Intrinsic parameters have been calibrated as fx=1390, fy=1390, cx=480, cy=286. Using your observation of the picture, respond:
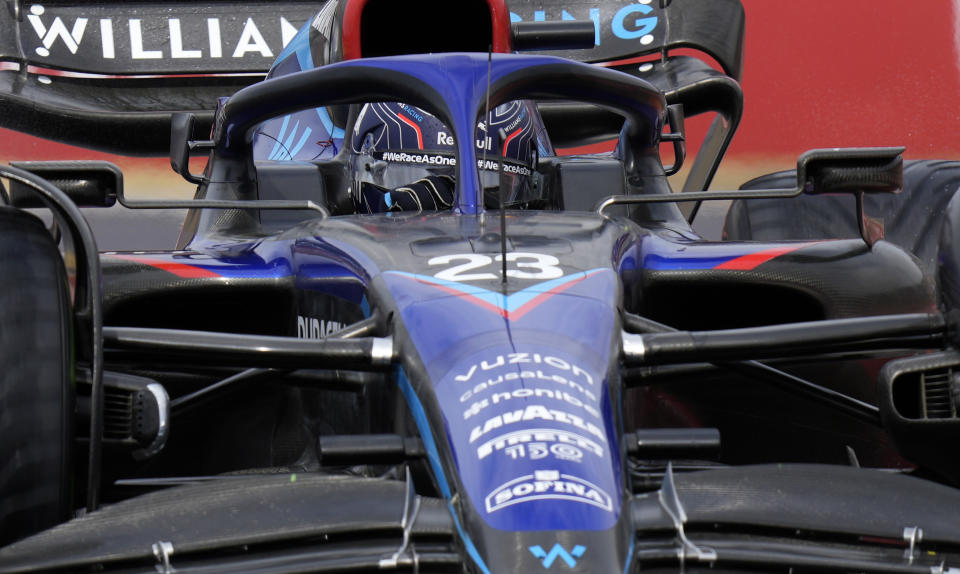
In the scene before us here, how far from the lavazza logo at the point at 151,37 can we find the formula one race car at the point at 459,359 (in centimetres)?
151

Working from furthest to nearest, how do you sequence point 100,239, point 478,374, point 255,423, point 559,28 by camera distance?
point 100,239
point 559,28
point 255,423
point 478,374

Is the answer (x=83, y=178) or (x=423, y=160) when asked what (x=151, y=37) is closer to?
(x=423, y=160)

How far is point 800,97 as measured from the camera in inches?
274

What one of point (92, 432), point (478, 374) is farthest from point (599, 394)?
point (92, 432)

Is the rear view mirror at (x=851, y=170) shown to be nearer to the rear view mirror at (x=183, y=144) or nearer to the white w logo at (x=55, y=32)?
the rear view mirror at (x=183, y=144)

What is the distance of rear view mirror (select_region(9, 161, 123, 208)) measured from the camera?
93.8 inches

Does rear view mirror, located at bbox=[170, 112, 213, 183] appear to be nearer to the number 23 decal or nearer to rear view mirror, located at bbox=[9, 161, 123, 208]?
rear view mirror, located at bbox=[9, 161, 123, 208]

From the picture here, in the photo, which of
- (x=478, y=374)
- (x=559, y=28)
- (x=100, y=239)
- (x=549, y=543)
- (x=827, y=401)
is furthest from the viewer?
(x=100, y=239)

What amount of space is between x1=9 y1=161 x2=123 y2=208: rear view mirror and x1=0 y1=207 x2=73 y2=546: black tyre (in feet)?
1.58

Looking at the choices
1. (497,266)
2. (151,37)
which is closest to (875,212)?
(497,266)

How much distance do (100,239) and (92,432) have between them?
5007 millimetres

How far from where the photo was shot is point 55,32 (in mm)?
4867

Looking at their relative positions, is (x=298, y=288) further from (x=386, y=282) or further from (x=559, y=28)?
(x=559, y=28)

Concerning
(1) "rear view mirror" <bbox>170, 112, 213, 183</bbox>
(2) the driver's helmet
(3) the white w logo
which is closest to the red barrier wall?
(3) the white w logo
